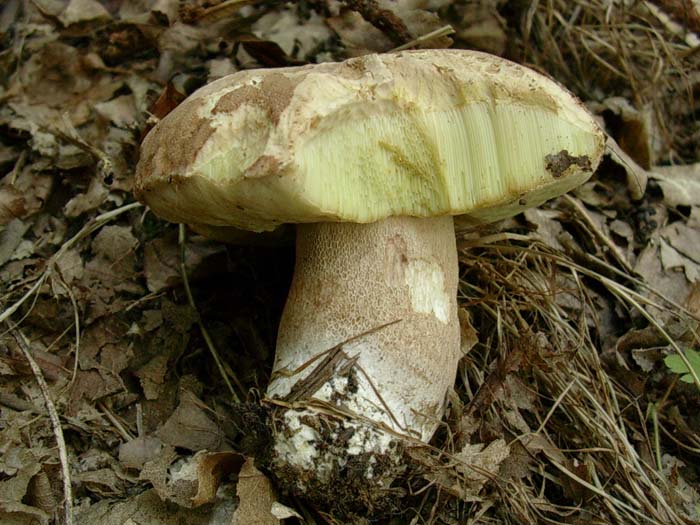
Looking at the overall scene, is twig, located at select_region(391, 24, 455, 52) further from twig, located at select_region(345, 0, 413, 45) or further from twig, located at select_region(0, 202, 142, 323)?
twig, located at select_region(0, 202, 142, 323)

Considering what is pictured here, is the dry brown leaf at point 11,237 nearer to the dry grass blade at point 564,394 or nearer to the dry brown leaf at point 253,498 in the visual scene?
the dry brown leaf at point 253,498

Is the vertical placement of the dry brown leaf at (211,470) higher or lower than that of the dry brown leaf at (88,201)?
lower

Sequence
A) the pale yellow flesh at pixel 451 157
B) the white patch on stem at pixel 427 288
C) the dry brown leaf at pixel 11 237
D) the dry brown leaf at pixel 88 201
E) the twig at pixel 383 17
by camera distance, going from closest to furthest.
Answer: the pale yellow flesh at pixel 451 157 < the white patch on stem at pixel 427 288 < the dry brown leaf at pixel 11 237 < the dry brown leaf at pixel 88 201 < the twig at pixel 383 17

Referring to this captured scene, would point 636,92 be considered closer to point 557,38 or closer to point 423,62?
point 557,38

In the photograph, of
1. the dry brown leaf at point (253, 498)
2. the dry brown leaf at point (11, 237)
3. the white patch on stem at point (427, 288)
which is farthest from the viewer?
the dry brown leaf at point (11, 237)

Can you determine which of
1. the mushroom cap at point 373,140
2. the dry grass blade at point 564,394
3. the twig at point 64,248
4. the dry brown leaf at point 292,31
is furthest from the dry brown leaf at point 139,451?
the dry brown leaf at point 292,31

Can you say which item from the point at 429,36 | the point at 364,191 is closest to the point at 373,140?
the point at 364,191

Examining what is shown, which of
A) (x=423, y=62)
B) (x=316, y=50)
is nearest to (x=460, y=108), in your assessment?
(x=423, y=62)

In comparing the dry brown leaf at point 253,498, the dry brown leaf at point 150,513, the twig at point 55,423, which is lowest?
the dry brown leaf at point 150,513
